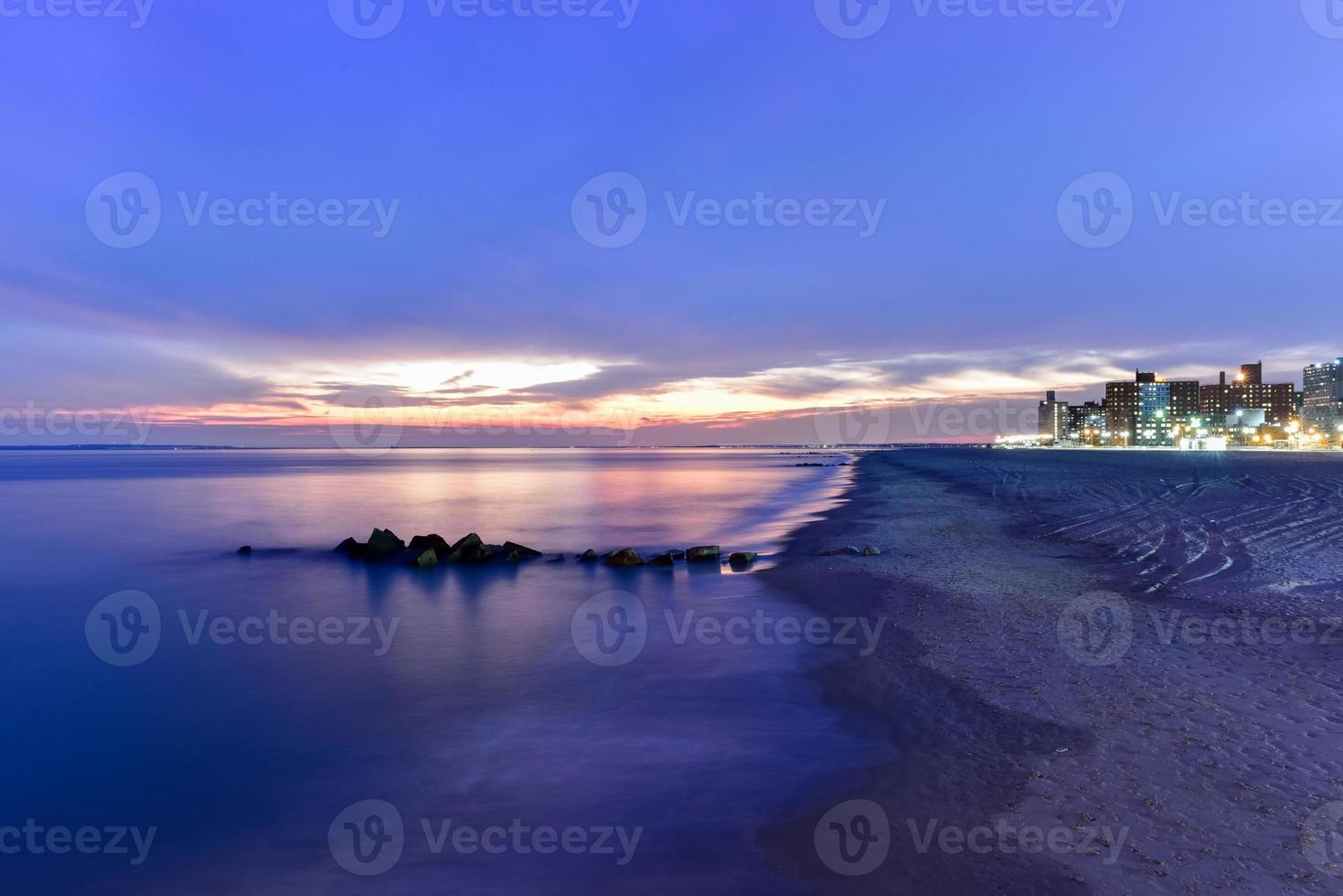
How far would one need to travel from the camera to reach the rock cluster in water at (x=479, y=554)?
25609mm

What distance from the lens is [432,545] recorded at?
2805cm

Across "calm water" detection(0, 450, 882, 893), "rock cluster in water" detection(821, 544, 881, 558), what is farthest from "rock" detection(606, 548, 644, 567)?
"rock cluster in water" detection(821, 544, 881, 558)

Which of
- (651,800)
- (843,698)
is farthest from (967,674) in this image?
(651,800)

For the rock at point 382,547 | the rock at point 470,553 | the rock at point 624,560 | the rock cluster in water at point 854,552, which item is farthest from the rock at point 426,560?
the rock cluster in water at point 854,552

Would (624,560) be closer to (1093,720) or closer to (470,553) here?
(470,553)

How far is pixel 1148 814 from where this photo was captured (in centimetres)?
683

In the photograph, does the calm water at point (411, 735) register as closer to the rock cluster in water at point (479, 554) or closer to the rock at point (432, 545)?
the rock cluster in water at point (479, 554)

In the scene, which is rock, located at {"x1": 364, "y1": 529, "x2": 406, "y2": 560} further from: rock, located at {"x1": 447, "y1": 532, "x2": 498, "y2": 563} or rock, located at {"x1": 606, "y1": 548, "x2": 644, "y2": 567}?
rock, located at {"x1": 606, "y1": 548, "x2": 644, "y2": 567}

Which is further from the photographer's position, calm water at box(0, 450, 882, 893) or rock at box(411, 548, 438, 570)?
rock at box(411, 548, 438, 570)

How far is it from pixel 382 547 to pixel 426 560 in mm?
3974

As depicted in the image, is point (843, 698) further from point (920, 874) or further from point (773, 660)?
point (920, 874)

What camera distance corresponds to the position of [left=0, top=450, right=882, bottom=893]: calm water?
23.7ft

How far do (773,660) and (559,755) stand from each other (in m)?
5.16

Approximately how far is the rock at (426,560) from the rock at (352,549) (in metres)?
3.87
